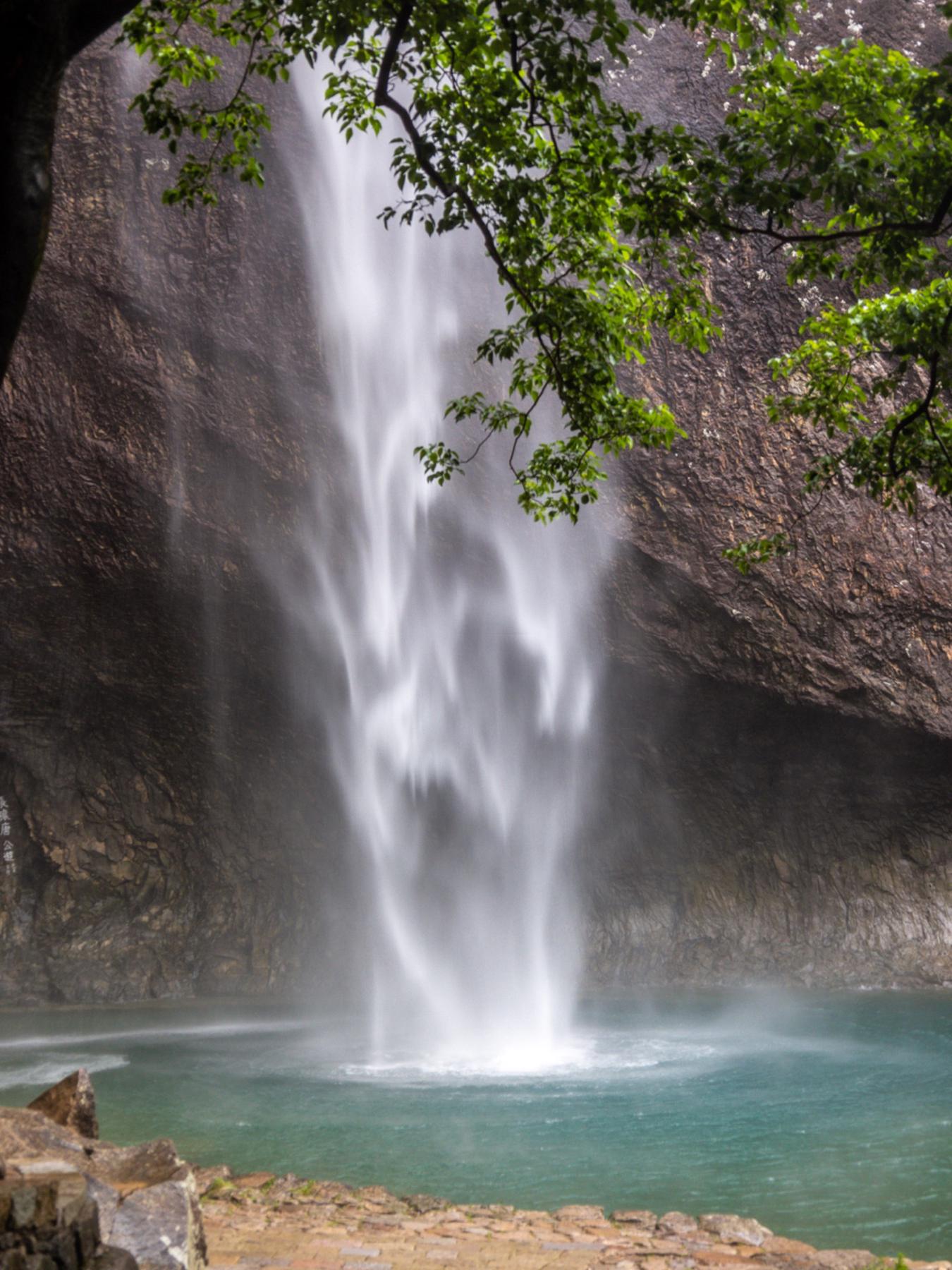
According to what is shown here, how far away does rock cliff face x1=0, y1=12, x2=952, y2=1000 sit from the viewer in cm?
1728

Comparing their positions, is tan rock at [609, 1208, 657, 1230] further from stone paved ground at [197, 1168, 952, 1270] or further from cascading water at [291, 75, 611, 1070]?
cascading water at [291, 75, 611, 1070]

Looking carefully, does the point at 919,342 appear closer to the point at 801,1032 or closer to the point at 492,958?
the point at 801,1032

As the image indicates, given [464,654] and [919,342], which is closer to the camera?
[919,342]

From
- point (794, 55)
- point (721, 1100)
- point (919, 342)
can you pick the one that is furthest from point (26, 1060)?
point (794, 55)

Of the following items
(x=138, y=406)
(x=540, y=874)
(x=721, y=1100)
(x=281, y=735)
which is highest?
(x=138, y=406)

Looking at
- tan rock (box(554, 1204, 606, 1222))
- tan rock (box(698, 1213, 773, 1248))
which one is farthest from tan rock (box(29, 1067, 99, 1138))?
tan rock (box(698, 1213, 773, 1248))

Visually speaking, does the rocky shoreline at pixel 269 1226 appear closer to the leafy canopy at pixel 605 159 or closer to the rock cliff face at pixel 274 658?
the leafy canopy at pixel 605 159

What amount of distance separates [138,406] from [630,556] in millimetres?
8141

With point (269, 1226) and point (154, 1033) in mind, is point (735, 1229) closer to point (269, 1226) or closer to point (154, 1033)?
point (269, 1226)

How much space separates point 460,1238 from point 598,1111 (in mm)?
4045

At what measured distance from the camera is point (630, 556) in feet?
61.8

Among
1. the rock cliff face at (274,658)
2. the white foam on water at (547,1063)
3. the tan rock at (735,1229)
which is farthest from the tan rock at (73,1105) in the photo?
the rock cliff face at (274,658)

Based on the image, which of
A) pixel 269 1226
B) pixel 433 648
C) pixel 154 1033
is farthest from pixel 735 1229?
pixel 433 648

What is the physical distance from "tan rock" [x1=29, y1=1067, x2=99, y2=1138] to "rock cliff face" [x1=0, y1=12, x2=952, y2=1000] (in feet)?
41.0
